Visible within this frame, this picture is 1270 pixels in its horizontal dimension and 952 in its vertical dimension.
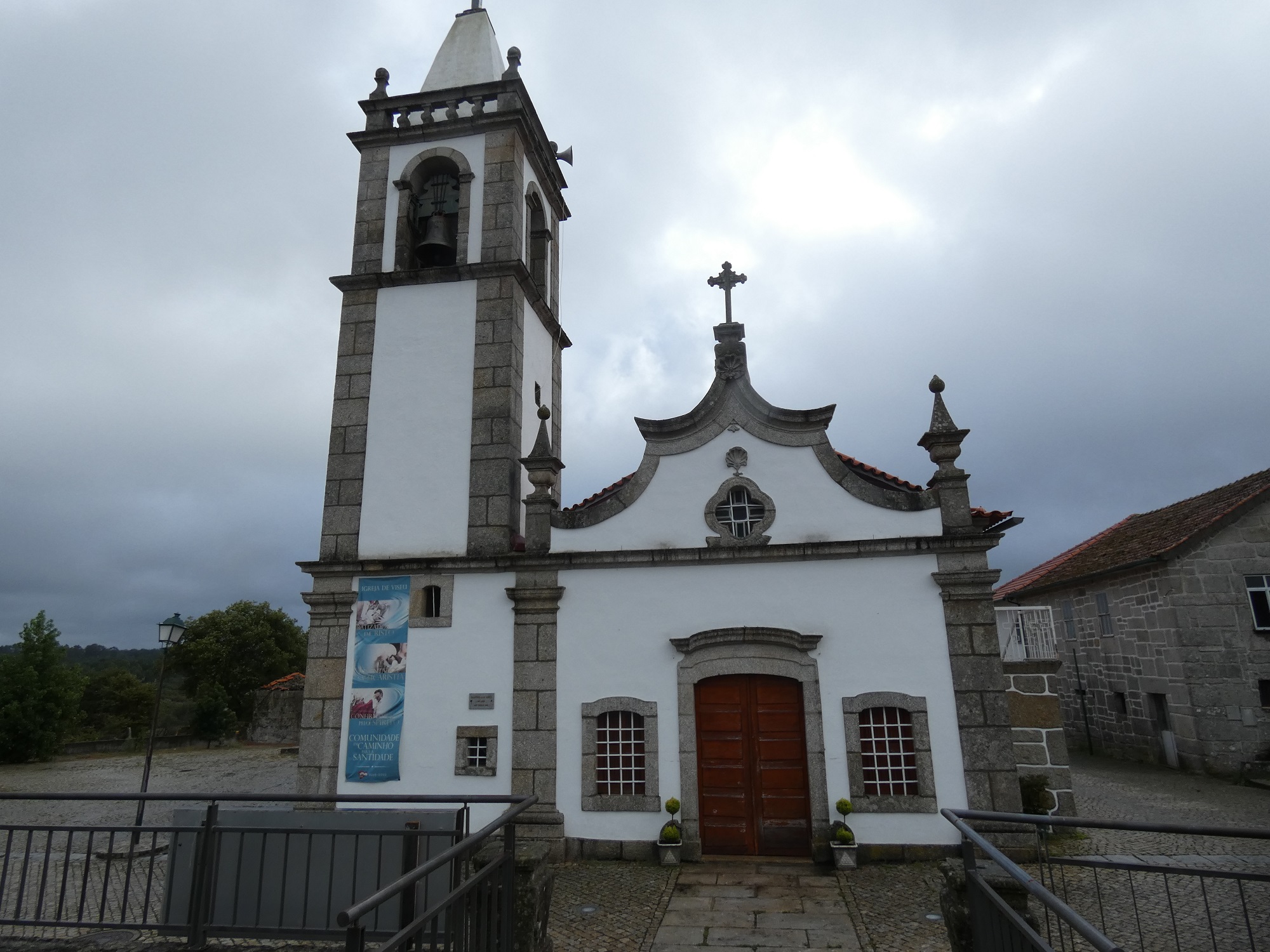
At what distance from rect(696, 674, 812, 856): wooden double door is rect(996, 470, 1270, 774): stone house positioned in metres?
10.4

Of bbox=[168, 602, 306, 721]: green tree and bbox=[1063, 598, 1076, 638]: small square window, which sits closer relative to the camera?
bbox=[1063, 598, 1076, 638]: small square window

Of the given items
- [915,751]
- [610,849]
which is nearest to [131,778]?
[610,849]

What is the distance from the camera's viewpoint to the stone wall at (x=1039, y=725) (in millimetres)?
10586

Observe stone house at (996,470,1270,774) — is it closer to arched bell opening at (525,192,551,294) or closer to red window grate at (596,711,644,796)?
red window grate at (596,711,644,796)

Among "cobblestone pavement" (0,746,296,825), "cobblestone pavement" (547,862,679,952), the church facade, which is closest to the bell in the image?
the church facade

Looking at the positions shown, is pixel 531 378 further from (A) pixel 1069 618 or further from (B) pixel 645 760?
(A) pixel 1069 618

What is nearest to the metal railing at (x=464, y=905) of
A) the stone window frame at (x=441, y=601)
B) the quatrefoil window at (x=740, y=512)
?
the stone window frame at (x=441, y=601)

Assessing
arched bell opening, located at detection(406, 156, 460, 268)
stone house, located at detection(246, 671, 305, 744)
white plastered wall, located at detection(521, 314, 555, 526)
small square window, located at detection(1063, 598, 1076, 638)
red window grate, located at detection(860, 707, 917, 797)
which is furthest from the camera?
stone house, located at detection(246, 671, 305, 744)

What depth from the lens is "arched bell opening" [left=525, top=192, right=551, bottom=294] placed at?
1409 centimetres

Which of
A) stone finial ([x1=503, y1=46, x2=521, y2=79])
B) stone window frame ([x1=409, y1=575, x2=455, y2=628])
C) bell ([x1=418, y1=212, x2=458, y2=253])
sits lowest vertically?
stone window frame ([x1=409, y1=575, x2=455, y2=628])

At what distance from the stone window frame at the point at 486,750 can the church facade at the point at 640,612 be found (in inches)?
1.4

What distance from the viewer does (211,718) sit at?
28.8 meters

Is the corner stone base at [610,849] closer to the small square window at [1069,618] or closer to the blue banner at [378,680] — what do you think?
the blue banner at [378,680]

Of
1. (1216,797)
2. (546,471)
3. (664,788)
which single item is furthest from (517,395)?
(1216,797)
